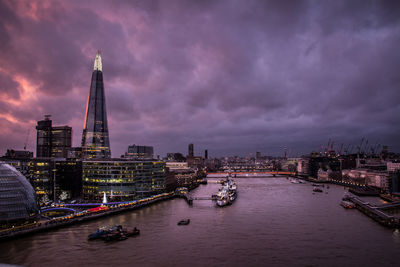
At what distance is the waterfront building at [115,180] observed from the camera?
2338 inches

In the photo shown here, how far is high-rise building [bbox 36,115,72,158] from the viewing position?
130 m

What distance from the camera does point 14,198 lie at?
1318 inches

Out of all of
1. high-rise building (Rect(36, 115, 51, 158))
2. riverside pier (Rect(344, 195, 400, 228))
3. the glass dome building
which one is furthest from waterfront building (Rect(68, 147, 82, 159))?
riverside pier (Rect(344, 195, 400, 228))

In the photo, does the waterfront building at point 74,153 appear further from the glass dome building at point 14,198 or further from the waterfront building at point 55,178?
the glass dome building at point 14,198

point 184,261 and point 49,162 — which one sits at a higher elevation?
point 49,162

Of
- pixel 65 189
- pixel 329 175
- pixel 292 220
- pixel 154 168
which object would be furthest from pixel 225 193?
pixel 329 175

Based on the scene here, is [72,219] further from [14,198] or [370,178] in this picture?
[370,178]

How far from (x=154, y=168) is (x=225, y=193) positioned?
18128 millimetres

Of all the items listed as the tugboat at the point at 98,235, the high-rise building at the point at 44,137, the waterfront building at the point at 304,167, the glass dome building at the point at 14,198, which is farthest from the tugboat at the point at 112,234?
the waterfront building at the point at 304,167

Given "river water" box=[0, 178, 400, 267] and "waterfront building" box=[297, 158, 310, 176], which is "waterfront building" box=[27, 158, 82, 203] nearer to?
"river water" box=[0, 178, 400, 267]

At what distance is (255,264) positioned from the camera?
946 inches

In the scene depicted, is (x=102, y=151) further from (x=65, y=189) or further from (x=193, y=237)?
(x=193, y=237)

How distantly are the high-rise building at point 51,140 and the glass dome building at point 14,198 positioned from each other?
342ft

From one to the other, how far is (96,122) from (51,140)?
61.9 meters
